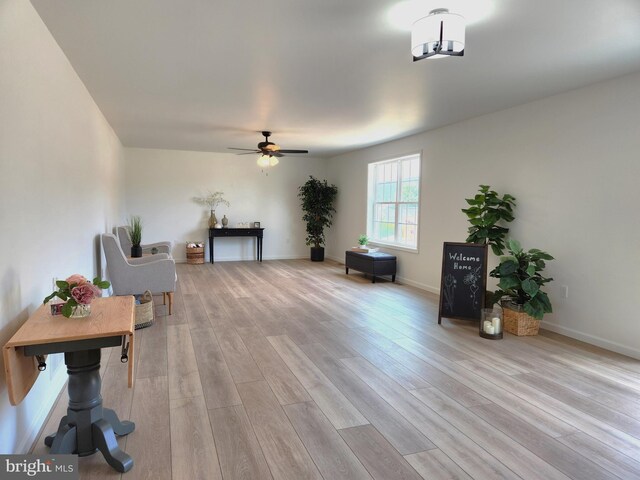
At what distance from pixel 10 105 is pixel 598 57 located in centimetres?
377

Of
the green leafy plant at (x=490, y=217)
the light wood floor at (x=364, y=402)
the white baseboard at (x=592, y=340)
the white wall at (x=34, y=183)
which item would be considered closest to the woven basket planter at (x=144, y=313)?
the light wood floor at (x=364, y=402)

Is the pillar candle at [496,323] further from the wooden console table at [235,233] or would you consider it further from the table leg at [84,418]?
the wooden console table at [235,233]

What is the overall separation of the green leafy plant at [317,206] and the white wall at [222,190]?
0.44 meters

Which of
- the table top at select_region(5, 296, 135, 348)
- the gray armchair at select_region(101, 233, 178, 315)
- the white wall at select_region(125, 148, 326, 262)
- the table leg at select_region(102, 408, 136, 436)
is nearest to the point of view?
the table top at select_region(5, 296, 135, 348)

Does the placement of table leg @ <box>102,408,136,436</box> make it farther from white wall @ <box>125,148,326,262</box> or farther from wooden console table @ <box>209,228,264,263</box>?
white wall @ <box>125,148,326,262</box>

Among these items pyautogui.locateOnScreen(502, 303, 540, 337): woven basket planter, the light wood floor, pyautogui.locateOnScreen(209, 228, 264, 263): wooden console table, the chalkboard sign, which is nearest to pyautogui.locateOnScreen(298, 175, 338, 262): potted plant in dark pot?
pyautogui.locateOnScreen(209, 228, 264, 263): wooden console table

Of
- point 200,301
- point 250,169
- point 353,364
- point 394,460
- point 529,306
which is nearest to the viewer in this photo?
point 394,460

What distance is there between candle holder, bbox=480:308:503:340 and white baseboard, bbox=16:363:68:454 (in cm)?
354

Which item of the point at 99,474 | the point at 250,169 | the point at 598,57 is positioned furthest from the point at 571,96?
the point at 250,169

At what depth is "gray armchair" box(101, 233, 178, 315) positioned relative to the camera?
420cm

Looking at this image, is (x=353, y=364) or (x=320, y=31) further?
(x=353, y=364)

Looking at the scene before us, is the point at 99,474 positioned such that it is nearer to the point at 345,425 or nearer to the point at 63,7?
the point at 345,425

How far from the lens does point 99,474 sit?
187 cm

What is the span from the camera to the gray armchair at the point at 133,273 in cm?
420
